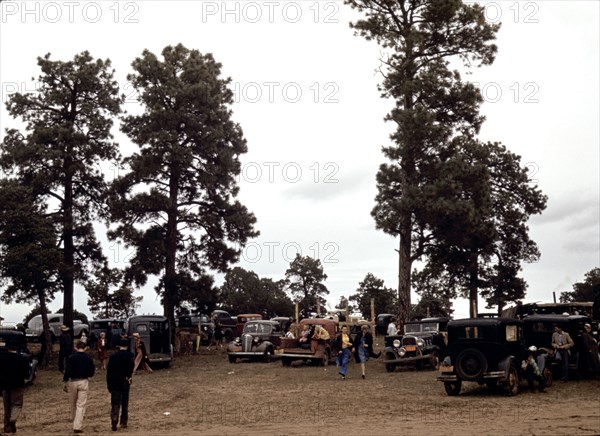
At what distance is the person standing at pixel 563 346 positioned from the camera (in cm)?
2211

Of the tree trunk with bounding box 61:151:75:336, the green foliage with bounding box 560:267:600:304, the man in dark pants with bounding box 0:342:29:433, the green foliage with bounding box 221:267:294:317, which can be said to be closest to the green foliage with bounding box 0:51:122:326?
the tree trunk with bounding box 61:151:75:336

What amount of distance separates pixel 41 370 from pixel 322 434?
22.8 m

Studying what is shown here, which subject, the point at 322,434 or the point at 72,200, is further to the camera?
the point at 72,200

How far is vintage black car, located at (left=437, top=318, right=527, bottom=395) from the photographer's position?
1969 centimetres

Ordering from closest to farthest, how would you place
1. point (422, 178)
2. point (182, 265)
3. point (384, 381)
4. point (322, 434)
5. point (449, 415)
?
point (322, 434) → point (449, 415) → point (384, 381) → point (422, 178) → point (182, 265)

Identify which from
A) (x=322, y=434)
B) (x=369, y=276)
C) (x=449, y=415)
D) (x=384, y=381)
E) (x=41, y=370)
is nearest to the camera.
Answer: (x=322, y=434)

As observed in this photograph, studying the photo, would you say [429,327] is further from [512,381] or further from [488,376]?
[488,376]

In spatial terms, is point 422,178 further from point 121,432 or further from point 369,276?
point 369,276

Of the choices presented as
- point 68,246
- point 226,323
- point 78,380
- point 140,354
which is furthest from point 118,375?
point 226,323

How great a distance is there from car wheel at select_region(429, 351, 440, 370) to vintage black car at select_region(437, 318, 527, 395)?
754 centimetres

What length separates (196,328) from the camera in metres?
46.3

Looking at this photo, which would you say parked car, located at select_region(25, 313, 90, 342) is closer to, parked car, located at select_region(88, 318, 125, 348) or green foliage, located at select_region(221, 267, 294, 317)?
parked car, located at select_region(88, 318, 125, 348)

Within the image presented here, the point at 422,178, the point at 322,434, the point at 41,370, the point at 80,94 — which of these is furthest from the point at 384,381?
the point at 80,94

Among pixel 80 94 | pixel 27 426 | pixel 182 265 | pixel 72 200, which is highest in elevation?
pixel 80 94
